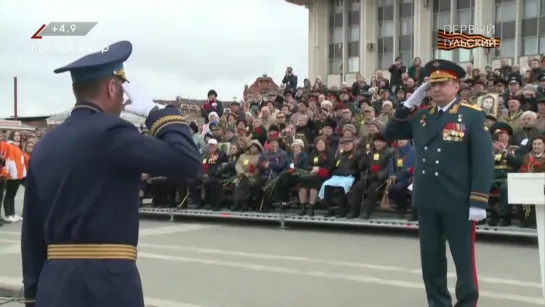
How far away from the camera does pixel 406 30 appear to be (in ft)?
115

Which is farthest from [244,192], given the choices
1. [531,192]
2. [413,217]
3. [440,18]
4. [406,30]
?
[406,30]

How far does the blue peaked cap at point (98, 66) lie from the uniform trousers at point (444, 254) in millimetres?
3008

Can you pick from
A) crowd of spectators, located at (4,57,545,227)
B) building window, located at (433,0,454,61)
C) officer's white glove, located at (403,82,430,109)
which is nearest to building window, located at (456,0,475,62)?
building window, located at (433,0,454,61)

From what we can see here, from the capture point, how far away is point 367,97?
50.0 ft

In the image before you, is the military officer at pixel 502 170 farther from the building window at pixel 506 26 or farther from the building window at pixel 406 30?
the building window at pixel 406 30

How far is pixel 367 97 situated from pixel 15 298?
10.6 meters

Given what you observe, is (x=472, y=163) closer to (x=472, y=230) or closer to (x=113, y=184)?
(x=472, y=230)

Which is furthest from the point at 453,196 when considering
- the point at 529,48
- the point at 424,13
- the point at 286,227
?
the point at 424,13

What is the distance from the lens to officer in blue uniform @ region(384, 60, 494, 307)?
459 centimetres

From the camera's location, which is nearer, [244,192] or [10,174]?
[244,192]

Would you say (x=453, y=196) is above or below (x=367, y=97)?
below

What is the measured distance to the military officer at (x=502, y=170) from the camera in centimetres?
912

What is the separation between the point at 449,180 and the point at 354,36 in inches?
1331

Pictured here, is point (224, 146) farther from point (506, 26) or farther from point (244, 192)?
point (506, 26)
